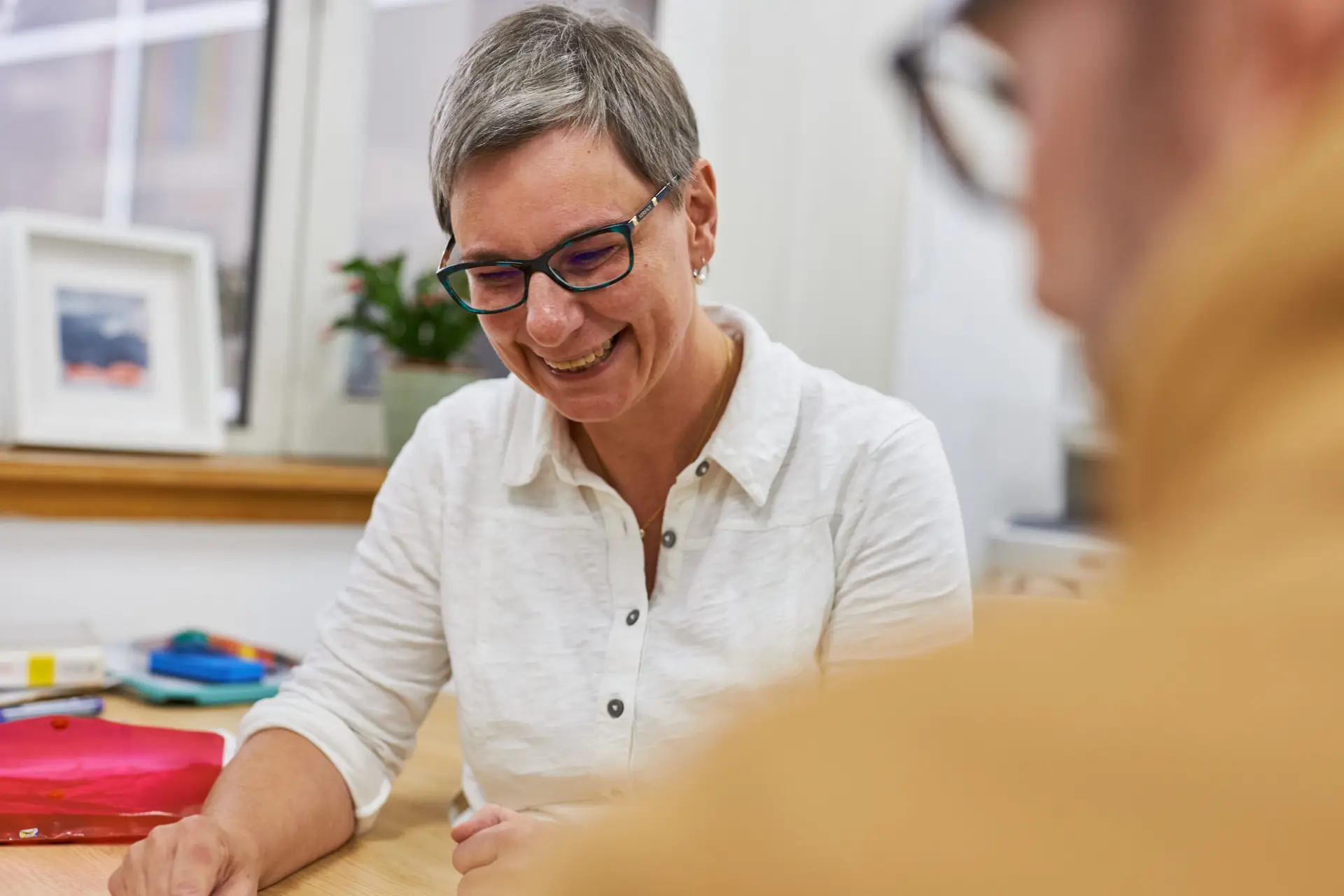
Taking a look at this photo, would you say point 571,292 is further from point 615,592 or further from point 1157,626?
point 1157,626

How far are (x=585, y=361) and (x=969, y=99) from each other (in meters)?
0.89

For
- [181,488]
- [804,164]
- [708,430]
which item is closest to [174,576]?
[181,488]

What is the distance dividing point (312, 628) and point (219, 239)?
0.71 m

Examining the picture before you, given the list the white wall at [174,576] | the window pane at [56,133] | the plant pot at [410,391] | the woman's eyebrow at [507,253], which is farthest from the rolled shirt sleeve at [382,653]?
the window pane at [56,133]

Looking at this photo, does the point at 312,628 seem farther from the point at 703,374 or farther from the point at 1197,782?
the point at 1197,782

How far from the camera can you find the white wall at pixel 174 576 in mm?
1856

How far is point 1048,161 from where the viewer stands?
0.27 m

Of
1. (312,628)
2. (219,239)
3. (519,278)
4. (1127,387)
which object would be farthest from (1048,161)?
(219,239)

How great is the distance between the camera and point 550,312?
1.17 m

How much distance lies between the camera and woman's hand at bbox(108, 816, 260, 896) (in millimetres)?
972

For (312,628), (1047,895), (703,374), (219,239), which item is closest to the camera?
(1047,895)

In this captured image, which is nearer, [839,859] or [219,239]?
[839,859]

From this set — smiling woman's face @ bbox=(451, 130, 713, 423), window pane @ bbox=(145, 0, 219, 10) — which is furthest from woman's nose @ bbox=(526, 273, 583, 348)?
window pane @ bbox=(145, 0, 219, 10)

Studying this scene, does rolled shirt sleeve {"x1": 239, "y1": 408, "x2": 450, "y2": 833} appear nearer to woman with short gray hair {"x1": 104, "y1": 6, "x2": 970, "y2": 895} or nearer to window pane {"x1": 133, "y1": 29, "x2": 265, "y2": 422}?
woman with short gray hair {"x1": 104, "y1": 6, "x2": 970, "y2": 895}
